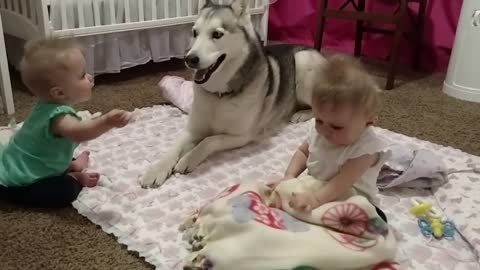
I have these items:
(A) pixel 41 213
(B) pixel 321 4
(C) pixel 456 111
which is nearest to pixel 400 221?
(A) pixel 41 213

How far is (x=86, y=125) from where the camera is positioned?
51.4 inches

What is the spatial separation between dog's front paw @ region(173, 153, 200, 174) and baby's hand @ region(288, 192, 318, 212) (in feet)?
1.82

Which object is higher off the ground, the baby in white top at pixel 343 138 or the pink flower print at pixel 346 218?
the baby in white top at pixel 343 138

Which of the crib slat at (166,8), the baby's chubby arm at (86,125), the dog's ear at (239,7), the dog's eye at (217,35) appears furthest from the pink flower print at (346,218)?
the crib slat at (166,8)

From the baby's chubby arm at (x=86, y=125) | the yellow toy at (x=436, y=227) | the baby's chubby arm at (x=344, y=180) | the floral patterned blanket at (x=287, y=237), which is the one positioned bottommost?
the yellow toy at (x=436, y=227)

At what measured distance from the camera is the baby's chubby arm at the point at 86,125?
1.28 metres

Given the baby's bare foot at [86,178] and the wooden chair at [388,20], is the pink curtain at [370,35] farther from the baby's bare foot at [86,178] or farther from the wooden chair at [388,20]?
the baby's bare foot at [86,178]

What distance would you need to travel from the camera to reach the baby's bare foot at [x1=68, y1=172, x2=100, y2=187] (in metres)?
1.49

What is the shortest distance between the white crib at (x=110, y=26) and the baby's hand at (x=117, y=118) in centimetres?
111

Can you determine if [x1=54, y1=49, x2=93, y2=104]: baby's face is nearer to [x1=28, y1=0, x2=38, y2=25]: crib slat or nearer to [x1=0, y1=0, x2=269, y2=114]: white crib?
[x1=0, y1=0, x2=269, y2=114]: white crib

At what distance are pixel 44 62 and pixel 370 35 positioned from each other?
2554 millimetres

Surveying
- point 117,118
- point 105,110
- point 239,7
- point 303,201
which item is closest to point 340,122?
point 303,201

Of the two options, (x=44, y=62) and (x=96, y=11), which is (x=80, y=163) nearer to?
(x=44, y=62)

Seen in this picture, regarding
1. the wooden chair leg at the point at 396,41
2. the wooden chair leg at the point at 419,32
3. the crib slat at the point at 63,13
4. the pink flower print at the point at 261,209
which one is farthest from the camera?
the wooden chair leg at the point at 419,32
